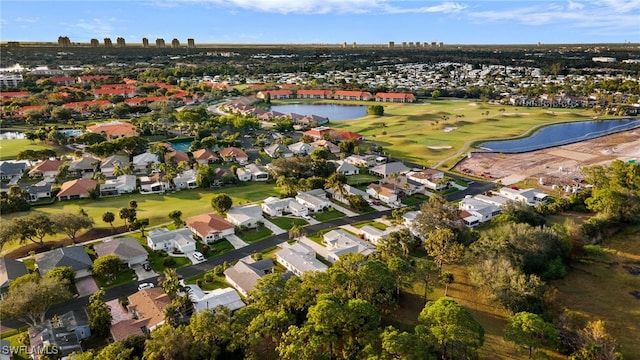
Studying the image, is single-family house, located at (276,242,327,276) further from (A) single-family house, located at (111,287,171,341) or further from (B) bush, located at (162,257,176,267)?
(A) single-family house, located at (111,287,171,341)

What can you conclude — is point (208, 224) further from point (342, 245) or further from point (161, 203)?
point (342, 245)

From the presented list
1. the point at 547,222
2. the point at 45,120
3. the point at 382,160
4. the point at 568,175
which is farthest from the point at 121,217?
the point at 45,120

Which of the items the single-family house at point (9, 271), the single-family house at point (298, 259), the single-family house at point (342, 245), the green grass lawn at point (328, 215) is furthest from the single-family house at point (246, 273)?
the single-family house at point (9, 271)

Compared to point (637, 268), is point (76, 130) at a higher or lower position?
higher

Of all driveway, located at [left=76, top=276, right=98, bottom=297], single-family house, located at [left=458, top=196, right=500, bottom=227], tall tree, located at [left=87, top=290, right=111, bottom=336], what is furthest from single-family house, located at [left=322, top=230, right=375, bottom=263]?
driveway, located at [left=76, top=276, right=98, bottom=297]

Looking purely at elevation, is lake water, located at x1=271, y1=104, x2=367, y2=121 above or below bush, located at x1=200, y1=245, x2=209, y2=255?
above

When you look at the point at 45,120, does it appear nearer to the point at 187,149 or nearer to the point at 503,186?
the point at 187,149

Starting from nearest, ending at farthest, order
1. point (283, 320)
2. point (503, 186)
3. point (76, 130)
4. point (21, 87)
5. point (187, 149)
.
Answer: point (283, 320)
point (503, 186)
point (187, 149)
point (76, 130)
point (21, 87)
